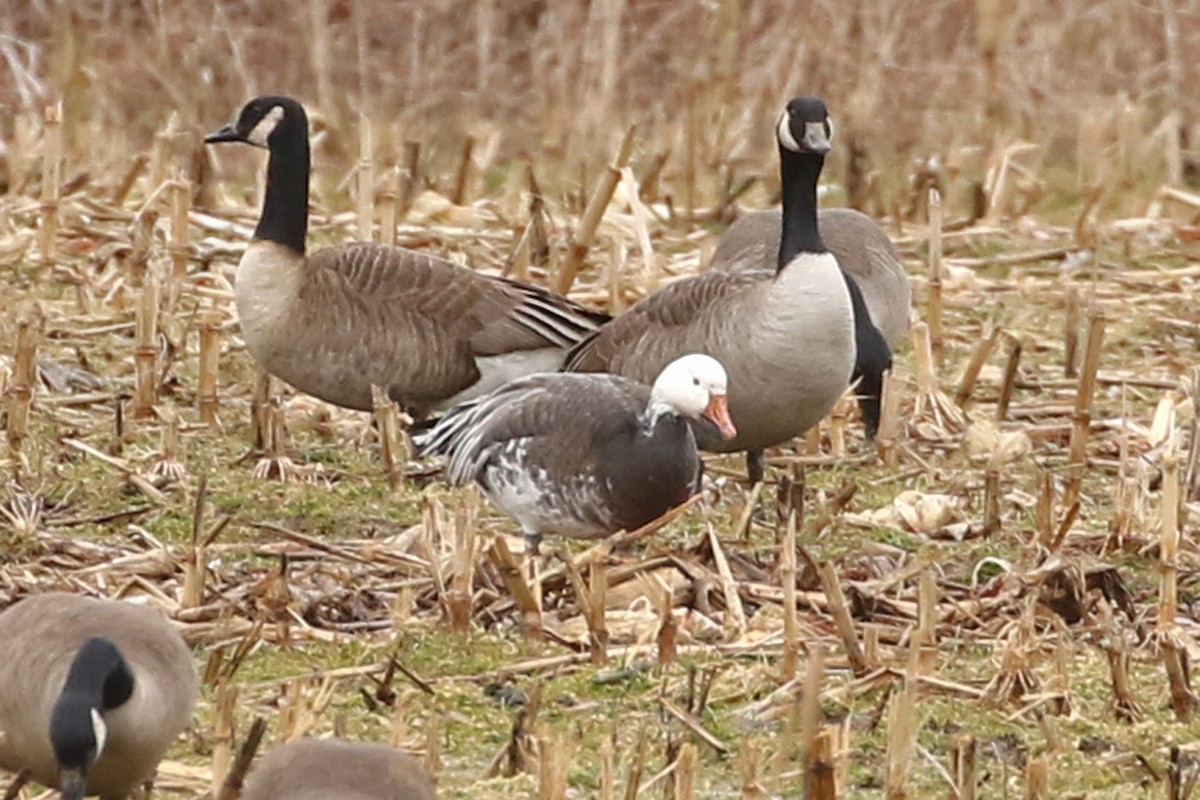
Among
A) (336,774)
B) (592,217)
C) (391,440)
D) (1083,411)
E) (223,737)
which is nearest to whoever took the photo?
(336,774)

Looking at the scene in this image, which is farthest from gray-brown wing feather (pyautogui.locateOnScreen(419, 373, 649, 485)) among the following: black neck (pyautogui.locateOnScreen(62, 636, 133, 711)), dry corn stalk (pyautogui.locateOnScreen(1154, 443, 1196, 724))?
black neck (pyautogui.locateOnScreen(62, 636, 133, 711))

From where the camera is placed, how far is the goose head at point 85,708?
14.2ft

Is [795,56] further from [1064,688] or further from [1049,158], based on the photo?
[1064,688]

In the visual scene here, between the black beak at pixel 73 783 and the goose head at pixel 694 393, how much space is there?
313 centimetres

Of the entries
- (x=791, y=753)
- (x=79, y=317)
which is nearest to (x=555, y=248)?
(x=79, y=317)

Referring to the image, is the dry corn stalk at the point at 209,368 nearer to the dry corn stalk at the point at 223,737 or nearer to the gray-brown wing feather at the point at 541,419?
the gray-brown wing feather at the point at 541,419

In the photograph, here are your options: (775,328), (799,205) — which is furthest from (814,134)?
(775,328)

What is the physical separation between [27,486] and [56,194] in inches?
110

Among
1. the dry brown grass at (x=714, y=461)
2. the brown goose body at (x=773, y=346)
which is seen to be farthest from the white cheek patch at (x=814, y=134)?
the dry brown grass at (x=714, y=461)

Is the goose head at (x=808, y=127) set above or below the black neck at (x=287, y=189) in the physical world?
above

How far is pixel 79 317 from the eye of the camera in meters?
10.3

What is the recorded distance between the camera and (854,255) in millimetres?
9672

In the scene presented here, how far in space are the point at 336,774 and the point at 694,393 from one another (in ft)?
10.1

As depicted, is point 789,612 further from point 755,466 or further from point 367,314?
point 367,314
